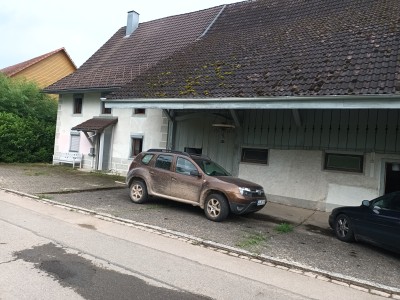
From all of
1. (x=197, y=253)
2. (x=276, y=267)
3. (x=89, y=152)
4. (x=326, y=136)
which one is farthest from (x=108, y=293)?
(x=89, y=152)

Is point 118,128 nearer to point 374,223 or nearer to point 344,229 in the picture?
point 344,229

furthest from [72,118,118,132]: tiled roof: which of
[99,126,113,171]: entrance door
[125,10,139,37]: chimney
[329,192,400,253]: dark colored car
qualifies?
[329,192,400,253]: dark colored car

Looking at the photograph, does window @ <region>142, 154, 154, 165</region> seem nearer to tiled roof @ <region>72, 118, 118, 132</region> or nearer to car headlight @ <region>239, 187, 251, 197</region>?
car headlight @ <region>239, 187, 251, 197</region>

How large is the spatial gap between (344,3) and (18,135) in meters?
18.3

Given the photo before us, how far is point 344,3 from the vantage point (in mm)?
14883

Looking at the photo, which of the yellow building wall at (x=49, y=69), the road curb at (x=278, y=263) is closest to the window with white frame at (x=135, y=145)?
the road curb at (x=278, y=263)

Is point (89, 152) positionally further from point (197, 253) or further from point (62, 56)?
point (62, 56)

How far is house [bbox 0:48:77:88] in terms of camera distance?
1233 inches

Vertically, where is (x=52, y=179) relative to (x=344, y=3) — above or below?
below

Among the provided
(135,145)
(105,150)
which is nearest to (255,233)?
(135,145)

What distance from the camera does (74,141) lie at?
68.6 ft

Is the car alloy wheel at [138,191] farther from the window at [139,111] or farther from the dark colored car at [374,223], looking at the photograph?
the window at [139,111]

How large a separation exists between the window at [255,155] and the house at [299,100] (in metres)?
0.04

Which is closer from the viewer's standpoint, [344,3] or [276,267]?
[276,267]
